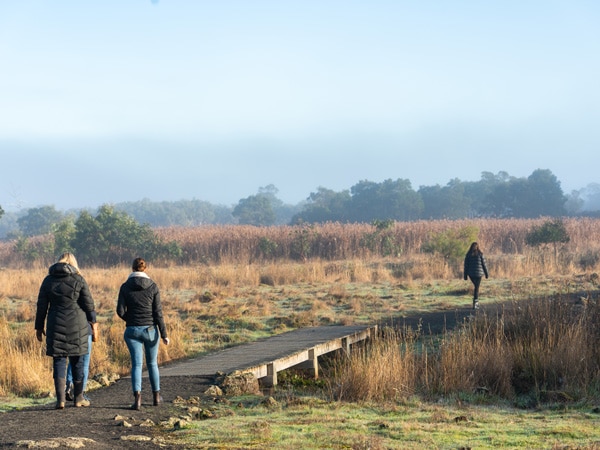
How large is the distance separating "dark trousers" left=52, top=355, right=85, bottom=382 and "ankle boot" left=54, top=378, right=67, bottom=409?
2.9 inches

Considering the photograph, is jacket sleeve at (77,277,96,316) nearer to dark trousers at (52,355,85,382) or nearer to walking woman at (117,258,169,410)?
walking woman at (117,258,169,410)

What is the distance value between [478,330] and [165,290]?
1721 centimetres

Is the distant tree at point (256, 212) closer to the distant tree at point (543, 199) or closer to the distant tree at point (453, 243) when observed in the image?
the distant tree at point (543, 199)

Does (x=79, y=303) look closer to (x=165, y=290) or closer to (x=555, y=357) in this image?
(x=555, y=357)

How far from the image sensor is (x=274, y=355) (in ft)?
53.4

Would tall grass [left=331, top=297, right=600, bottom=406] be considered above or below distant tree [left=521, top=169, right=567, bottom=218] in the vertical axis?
below

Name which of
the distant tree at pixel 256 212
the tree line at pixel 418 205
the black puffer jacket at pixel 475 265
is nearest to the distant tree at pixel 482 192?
the tree line at pixel 418 205

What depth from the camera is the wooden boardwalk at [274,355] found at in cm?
1501

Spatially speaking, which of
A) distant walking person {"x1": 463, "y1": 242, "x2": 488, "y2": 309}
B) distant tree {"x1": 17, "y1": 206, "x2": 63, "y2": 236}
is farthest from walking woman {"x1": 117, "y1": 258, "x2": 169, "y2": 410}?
distant tree {"x1": 17, "y1": 206, "x2": 63, "y2": 236}

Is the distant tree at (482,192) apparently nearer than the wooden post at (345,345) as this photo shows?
No

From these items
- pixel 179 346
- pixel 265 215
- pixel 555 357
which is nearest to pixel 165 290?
pixel 179 346

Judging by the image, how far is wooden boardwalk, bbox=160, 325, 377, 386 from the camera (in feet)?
49.2

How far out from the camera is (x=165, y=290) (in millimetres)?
32812

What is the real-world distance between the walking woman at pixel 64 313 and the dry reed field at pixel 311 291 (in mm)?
2761
